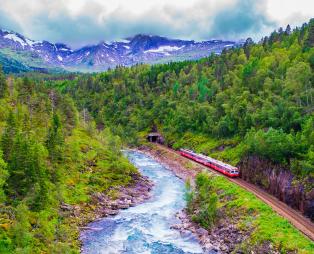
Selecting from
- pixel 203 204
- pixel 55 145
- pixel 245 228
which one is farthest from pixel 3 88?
pixel 245 228

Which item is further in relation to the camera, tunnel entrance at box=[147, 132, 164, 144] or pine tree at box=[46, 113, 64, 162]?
tunnel entrance at box=[147, 132, 164, 144]

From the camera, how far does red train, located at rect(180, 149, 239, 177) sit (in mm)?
92250

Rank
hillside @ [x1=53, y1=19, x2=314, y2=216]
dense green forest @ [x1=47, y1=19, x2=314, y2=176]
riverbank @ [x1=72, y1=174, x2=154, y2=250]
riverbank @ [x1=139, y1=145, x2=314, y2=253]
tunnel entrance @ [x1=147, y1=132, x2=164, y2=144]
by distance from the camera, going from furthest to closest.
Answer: tunnel entrance @ [x1=147, y1=132, x2=164, y2=144] → dense green forest @ [x1=47, y1=19, x2=314, y2=176] → hillside @ [x1=53, y1=19, x2=314, y2=216] → riverbank @ [x1=72, y1=174, x2=154, y2=250] → riverbank @ [x1=139, y1=145, x2=314, y2=253]

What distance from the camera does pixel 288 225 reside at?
57.8 metres

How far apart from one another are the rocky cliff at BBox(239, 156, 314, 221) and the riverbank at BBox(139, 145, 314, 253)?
5801mm

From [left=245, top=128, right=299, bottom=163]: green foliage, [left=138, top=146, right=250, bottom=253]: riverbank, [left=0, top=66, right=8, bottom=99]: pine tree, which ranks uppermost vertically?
[left=0, top=66, right=8, bottom=99]: pine tree

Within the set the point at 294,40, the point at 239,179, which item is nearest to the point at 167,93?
the point at 294,40

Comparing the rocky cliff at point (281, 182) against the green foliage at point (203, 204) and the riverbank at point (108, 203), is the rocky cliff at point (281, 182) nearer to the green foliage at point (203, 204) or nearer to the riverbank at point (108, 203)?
the green foliage at point (203, 204)

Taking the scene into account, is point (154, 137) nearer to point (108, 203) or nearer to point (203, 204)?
point (108, 203)

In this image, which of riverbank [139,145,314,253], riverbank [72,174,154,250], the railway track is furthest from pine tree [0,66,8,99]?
the railway track

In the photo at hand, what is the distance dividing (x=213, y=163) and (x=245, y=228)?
42.9m

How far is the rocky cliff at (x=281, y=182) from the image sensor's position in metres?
65.9

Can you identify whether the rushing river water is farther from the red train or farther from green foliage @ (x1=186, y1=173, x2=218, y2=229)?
the red train

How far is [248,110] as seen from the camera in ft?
366
